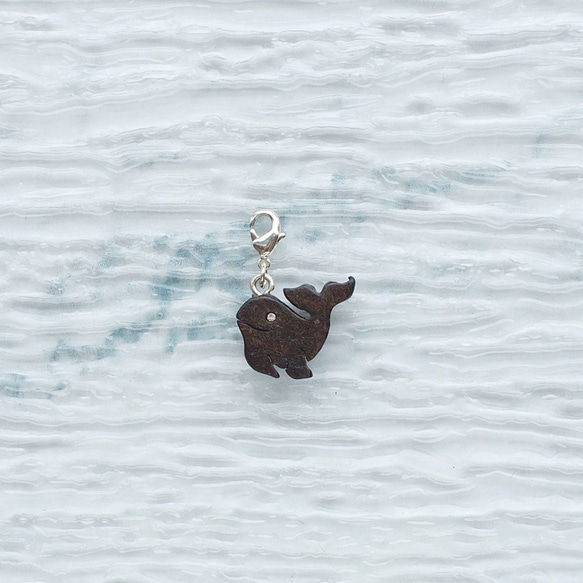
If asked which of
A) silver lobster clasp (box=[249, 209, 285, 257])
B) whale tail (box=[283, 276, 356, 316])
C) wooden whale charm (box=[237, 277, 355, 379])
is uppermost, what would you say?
silver lobster clasp (box=[249, 209, 285, 257])

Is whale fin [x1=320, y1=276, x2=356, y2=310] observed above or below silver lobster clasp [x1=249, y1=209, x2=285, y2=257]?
below

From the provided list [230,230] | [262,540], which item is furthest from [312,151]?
[262,540]

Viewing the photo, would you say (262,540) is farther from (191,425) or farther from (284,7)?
(284,7)

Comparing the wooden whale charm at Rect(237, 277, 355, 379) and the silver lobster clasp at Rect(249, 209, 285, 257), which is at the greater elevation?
the silver lobster clasp at Rect(249, 209, 285, 257)
